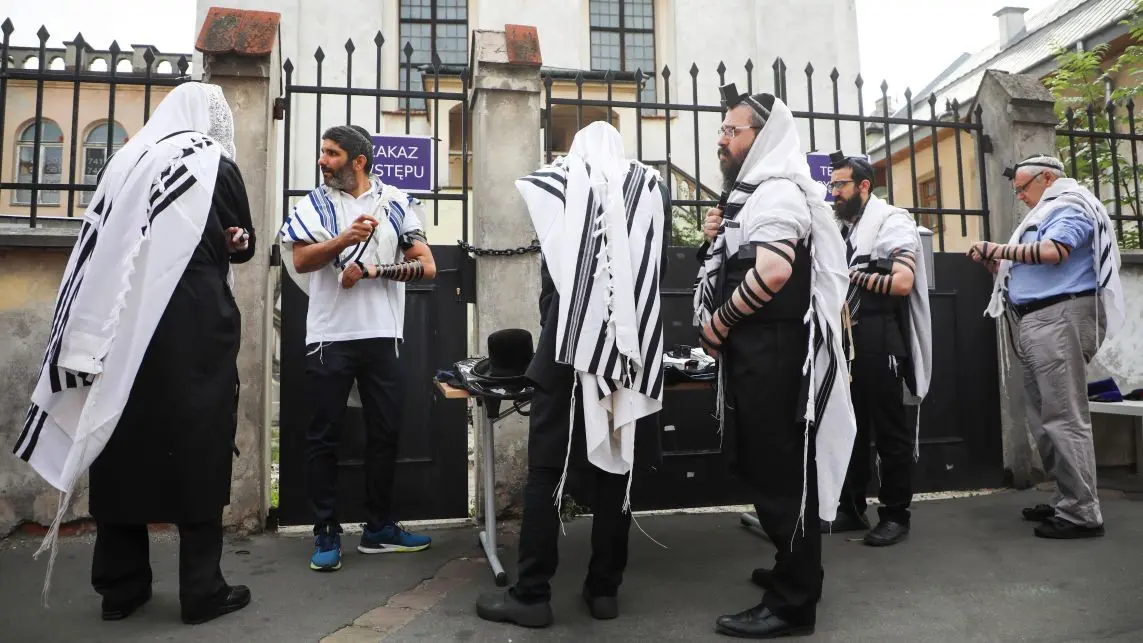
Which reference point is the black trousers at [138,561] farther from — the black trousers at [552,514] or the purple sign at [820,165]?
the purple sign at [820,165]

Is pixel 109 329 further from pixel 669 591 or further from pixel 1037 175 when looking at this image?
pixel 1037 175

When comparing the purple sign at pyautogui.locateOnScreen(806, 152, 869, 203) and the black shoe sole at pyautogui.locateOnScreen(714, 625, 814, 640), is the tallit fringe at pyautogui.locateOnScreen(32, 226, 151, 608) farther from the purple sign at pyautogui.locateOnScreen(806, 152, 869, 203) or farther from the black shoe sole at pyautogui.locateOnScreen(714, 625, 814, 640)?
the purple sign at pyautogui.locateOnScreen(806, 152, 869, 203)

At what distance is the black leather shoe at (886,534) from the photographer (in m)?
3.90

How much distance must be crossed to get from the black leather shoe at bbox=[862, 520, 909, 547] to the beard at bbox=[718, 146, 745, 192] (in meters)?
2.12

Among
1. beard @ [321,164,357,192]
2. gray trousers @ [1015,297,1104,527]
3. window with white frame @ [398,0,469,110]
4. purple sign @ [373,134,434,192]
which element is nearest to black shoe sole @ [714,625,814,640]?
gray trousers @ [1015,297,1104,527]

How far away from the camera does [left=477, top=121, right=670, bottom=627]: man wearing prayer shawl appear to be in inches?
109

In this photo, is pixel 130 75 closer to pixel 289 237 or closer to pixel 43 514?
pixel 289 237

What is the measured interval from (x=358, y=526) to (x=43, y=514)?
5.62ft

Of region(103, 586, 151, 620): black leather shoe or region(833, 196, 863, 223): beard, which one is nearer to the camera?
region(103, 586, 151, 620): black leather shoe

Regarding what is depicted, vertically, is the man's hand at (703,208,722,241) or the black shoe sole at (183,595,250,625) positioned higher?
the man's hand at (703,208,722,241)

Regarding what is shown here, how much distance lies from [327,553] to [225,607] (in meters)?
0.63

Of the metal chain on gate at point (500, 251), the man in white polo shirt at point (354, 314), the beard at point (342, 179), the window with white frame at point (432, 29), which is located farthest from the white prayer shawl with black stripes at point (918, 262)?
the window with white frame at point (432, 29)

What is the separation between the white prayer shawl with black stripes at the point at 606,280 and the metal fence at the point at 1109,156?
407 centimetres

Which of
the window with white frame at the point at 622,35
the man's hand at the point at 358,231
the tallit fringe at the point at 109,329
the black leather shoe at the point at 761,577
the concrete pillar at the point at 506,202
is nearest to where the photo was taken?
the tallit fringe at the point at 109,329
